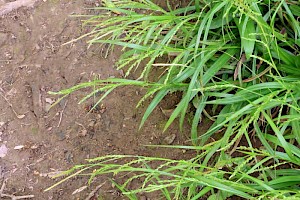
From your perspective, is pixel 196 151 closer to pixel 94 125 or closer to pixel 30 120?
pixel 94 125

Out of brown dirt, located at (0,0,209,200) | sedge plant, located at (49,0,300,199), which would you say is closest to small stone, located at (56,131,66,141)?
brown dirt, located at (0,0,209,200)

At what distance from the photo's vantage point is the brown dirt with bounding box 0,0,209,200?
1.85 meters

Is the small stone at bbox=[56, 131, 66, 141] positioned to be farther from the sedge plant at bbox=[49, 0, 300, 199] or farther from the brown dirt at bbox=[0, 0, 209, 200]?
the sedge plant at bbox=[49, 0, 300, 199]

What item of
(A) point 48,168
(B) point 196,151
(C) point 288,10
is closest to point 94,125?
(A) point 48,168

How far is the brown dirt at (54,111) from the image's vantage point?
1.85m

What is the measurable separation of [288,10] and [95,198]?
105 centimetres

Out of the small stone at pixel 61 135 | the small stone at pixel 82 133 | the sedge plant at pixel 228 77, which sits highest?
the sedge plant at pixel 228 77

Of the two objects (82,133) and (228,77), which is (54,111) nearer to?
(82,133)

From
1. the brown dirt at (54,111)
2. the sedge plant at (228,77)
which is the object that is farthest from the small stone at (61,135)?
the sedge plant at (228,77)

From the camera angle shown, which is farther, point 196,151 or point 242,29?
point 196,151

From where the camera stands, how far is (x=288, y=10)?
158cm

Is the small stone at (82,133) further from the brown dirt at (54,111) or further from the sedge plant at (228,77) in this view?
the sedge plant at (228,77)

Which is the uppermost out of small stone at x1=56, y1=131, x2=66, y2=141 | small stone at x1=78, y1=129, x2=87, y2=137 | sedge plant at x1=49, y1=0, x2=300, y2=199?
sedge plant at x1=49, y1=0, x2=300, y2=199

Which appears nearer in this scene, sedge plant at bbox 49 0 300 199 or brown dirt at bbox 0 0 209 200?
sedge plant at bbox 49 0 300 199
